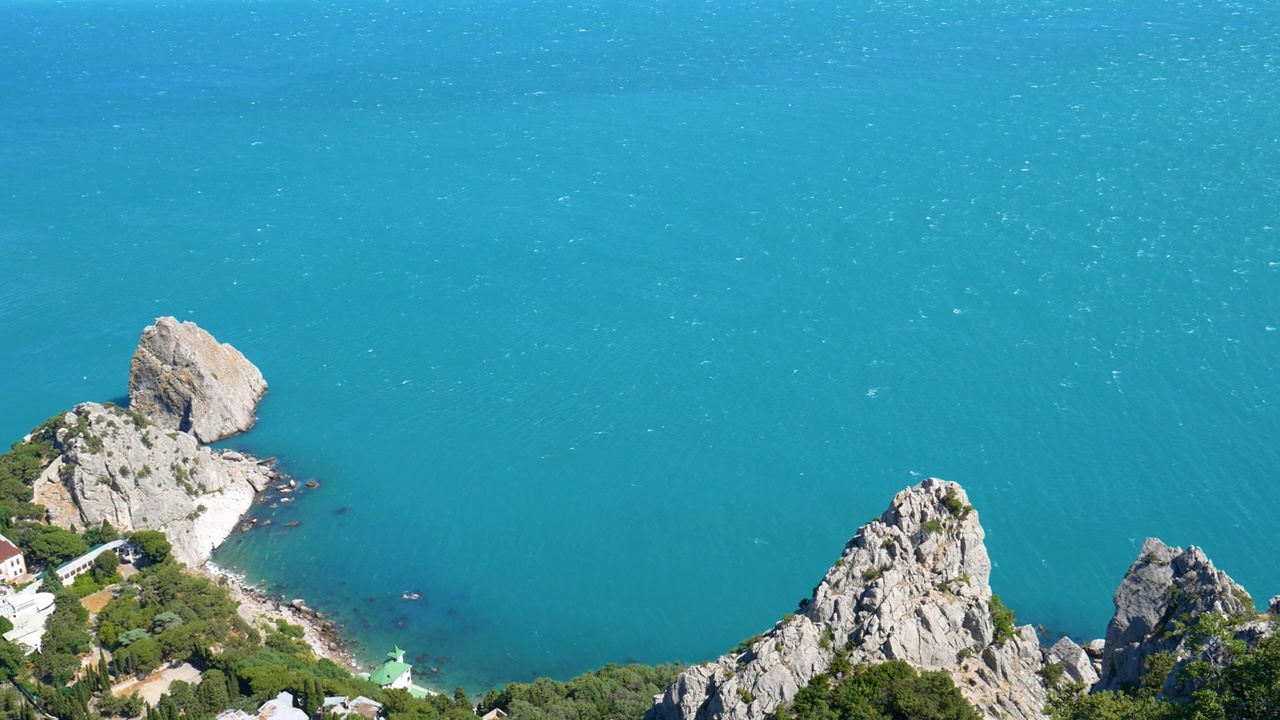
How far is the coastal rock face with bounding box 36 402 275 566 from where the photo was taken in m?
98.2

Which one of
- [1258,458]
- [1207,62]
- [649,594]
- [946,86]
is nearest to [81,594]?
[649,594]

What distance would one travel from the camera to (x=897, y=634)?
2062 inches

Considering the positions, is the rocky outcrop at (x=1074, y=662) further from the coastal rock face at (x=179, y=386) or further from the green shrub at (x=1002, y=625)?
the coastal rock face at (x=179, y=386)

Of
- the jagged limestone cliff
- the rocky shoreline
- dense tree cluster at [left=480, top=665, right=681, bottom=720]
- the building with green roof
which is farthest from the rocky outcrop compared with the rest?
the rocky shoreline

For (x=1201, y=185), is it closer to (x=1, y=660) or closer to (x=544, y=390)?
(x=544, y=390)

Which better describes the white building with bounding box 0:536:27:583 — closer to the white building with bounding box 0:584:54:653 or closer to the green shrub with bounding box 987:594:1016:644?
the white building with bounding box 0:584:54:653

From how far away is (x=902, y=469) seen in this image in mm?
106938

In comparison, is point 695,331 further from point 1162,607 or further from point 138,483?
point 1162,607

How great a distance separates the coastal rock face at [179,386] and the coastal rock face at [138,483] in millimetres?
8566

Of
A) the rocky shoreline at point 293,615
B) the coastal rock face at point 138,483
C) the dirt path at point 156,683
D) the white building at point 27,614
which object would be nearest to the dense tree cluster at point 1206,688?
the dirt path at point 156,683

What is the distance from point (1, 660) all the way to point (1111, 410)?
9070cm

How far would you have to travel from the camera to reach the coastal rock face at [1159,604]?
56.3 metres

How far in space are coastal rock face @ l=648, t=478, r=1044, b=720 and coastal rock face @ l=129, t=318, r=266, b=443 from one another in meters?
72.9

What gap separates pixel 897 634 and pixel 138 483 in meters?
70.7
